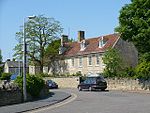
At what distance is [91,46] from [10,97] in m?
47.7

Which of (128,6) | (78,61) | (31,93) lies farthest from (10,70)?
(31,93)

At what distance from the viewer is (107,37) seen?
70.9 m

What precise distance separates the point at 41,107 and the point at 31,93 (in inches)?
295

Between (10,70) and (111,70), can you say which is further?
(10,70)

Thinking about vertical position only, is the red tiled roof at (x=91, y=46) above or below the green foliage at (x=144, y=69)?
above

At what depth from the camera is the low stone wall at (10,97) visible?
25.2m

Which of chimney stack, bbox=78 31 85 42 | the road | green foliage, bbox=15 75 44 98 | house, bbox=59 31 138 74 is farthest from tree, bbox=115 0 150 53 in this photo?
chimney stack, bbox=78 31 85 42

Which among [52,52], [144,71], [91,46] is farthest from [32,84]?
[52,52]

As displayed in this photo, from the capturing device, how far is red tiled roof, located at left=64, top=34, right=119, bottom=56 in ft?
222

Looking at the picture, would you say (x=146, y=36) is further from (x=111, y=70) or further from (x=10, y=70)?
(x=10, y=70)

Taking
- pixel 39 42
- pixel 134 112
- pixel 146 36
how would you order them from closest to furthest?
pixel 134 112 → pixel 146 36 → pixel 39 42

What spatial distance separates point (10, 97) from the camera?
26172 mm

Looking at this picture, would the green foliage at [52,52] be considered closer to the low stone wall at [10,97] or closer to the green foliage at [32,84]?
the green foliage at [32,84]

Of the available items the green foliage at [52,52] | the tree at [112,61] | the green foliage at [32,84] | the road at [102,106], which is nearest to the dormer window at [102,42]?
the tree at [112,61]
